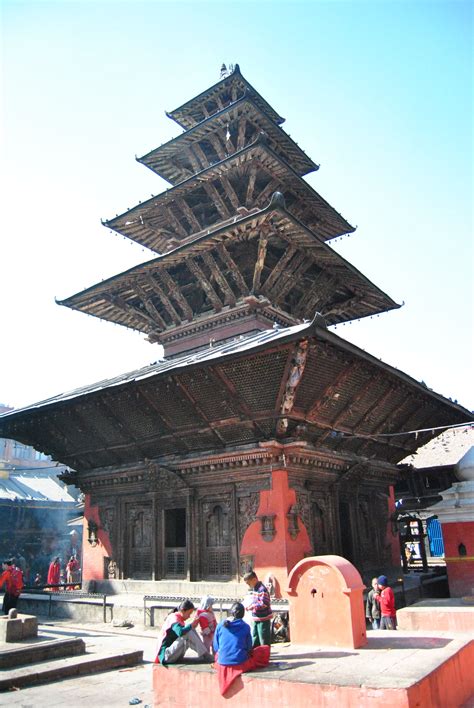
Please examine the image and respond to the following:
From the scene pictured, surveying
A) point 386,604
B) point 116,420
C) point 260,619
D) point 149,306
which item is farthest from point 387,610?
point 149,306

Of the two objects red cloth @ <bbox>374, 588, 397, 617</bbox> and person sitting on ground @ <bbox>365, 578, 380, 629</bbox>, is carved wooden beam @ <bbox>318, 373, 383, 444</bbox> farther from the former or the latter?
red cloth @ <bbox>374, 588, 397, 617</bbox>

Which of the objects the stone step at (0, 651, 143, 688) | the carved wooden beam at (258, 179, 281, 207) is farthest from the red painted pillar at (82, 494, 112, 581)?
the carved wooden beam at (258, 179, 281, 207)

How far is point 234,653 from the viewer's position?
5.76 m

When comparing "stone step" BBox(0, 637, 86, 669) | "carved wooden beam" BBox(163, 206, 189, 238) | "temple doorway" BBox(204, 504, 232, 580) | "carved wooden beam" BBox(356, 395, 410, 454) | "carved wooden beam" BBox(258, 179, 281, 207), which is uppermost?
"carved wooden beam" BBox(258, 179, 281, 207)

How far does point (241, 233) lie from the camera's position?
14305 millimetres

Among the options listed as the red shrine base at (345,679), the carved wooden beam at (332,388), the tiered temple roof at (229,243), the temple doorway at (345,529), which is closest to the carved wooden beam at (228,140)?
the tiered temple roof at (229,243)

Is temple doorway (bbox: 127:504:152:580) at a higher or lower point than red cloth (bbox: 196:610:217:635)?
higher

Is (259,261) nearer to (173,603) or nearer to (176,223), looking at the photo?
(176,223)

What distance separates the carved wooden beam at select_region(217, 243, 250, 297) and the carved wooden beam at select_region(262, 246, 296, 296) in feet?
2.01

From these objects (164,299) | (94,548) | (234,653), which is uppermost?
(164,299)

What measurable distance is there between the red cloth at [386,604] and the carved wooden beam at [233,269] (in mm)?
8296

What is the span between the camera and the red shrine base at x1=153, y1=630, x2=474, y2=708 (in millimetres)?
4992

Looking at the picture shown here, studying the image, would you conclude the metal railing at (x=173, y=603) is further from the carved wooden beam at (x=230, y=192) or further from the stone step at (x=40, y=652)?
the carved wooden beam at (x=230, y=192)

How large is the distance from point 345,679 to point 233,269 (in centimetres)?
1125
